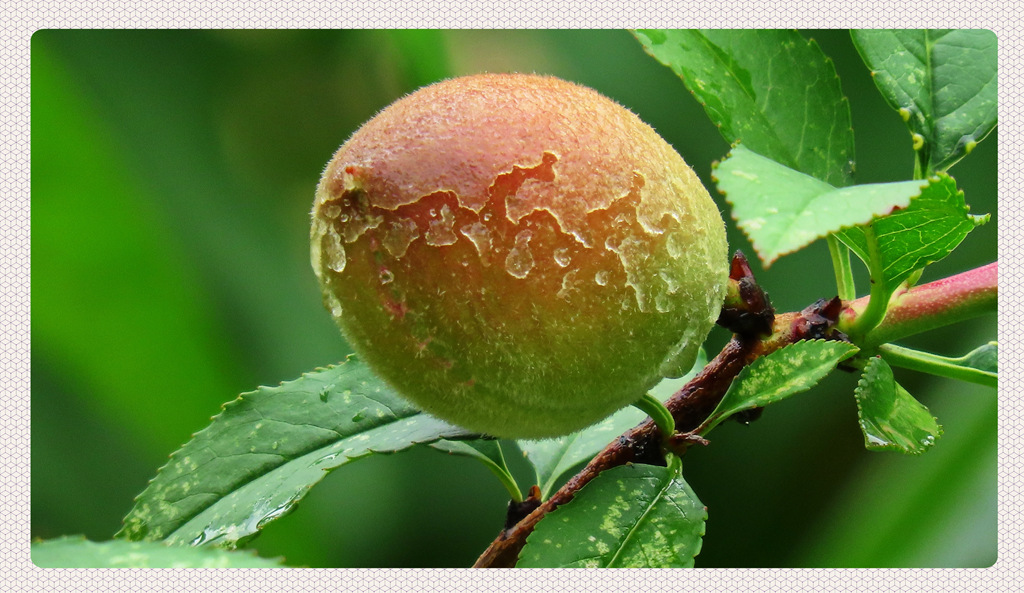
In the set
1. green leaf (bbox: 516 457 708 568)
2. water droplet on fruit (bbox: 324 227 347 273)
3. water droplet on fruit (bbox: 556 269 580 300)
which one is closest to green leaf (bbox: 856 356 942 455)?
green leaf (bbox: 516 457 708 568)

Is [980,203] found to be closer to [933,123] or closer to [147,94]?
[933,123]

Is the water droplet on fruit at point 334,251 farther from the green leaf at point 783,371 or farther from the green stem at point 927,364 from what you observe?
the green stem at point 927,364

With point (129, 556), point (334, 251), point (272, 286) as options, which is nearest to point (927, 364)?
point (334, 251)

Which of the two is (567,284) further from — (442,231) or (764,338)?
(764,338)

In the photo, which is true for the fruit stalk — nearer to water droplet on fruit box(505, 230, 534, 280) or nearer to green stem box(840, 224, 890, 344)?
green stem box(840, 224, 890, 344)

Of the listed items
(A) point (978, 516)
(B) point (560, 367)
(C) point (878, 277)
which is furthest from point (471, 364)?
(A) point (978, 516)

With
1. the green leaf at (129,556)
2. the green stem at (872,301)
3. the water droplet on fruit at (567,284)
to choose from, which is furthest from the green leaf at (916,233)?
the green leaf at (129,556)
